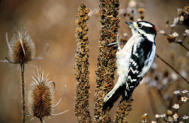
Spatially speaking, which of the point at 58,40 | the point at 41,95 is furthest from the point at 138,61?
the point at 58,40

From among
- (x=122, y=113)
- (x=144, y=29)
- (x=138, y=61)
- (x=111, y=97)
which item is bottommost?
(x=122, y=113)

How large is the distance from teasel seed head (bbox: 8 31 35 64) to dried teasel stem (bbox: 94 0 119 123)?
0.77 m

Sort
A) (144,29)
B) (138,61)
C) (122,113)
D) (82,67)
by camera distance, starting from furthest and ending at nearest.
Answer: (144,29)
(138,61)
(122,113)
(82,67)

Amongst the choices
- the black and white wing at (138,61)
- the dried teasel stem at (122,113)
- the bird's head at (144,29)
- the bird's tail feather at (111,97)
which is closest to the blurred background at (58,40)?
the bird's head at (144,29)

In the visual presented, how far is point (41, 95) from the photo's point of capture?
2.66 meters

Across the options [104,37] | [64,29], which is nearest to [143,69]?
[104,37]

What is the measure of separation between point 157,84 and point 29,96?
86.8 inches

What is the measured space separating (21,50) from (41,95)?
1.83 ft

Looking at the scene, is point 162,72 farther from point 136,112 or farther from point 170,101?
point 136,112

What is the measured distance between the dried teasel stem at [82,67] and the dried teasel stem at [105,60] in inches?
6.7

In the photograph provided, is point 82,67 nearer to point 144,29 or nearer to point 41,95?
point 41,95

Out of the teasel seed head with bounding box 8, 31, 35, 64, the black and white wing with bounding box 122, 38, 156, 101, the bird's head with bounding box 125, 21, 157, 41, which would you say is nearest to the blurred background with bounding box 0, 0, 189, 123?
the bird's head with bounding box 125, 21, 157, 41

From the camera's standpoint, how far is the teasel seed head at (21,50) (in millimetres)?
2709

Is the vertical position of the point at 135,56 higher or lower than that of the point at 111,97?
higher
